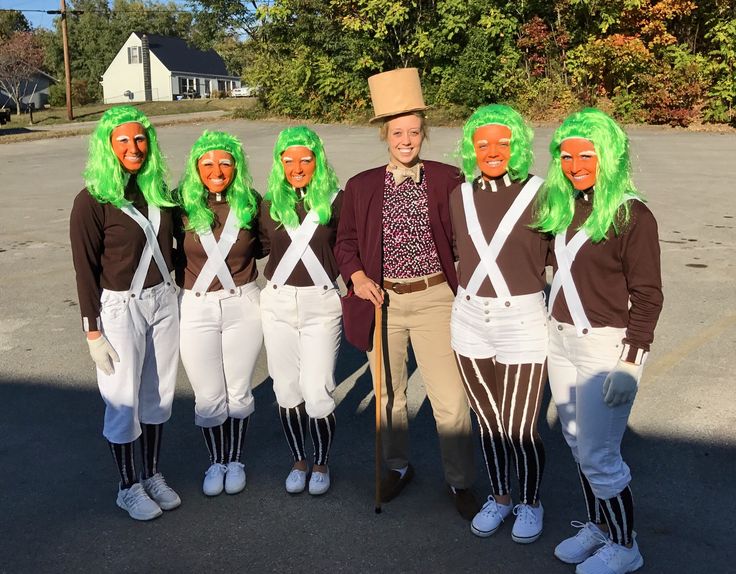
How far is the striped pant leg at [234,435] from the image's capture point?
394 cm

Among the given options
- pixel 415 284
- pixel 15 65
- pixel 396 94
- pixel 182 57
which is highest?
pixel 182 57

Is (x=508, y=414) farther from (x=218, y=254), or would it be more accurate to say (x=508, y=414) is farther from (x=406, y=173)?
(x=218, y=254)

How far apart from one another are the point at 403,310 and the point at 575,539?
1314 millimetres

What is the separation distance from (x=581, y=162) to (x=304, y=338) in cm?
163

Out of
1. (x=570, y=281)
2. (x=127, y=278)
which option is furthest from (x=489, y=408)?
(x=127, y=278)

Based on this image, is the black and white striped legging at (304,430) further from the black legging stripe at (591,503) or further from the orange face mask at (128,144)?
the orange face mask at (128,144)

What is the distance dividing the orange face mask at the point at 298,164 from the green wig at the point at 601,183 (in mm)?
1255

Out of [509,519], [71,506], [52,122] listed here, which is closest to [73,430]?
[71,506]

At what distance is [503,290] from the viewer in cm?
317

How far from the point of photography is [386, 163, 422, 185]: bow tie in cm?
347

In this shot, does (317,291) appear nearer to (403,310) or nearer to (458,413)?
(403,310)

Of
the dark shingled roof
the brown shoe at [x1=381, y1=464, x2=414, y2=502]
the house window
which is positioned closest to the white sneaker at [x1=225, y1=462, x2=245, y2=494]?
Answer: the brown shoe at [x1=381, y1=464, x2=414, y2=502]

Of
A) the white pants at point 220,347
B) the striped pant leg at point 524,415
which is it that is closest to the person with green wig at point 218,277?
the white pants at point 220,347

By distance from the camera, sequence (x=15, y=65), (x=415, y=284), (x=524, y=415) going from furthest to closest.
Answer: (x=15, y=65) < (x=415, y=284) < (x=524, y=415)
